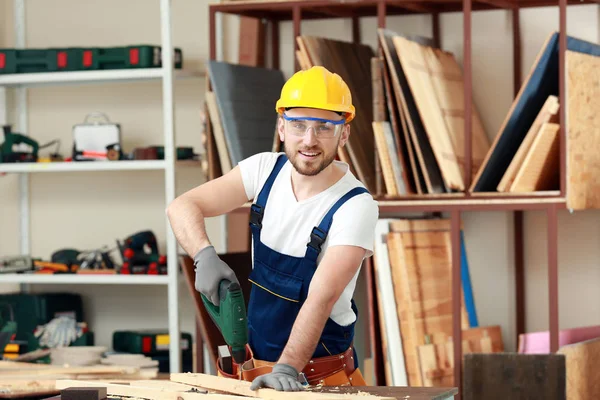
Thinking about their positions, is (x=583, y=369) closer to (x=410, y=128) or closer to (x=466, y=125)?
(x=466, y=125)

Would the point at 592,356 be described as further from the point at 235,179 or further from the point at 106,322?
the point at 106,322

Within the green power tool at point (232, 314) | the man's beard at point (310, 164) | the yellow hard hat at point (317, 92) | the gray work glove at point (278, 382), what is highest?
the yellow hard hat at point (317, 92)

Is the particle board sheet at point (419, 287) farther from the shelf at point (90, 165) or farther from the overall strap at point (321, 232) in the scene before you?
the overall strap at point (321, 232)

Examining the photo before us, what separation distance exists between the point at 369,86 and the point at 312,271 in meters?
1.81

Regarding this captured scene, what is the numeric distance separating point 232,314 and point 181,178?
252cm

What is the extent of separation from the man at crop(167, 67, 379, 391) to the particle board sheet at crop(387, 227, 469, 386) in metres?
1.21

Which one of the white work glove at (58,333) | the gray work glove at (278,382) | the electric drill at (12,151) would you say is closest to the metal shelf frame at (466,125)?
the electric drill at (12,151)

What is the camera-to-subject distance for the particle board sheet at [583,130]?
381 centimetres

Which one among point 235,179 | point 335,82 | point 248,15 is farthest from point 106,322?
point 335,82

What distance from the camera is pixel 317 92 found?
257 centimetres

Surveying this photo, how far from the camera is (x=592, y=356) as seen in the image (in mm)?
4027

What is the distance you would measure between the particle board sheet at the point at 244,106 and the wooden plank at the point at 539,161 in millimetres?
1078

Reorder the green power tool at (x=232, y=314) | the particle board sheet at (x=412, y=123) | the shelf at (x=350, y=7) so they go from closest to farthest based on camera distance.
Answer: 1. the green power tool at (x=232, y=314)
2. the particle board sheet at (x=412, y=123)
3. the shelf at (x=350, y=7)

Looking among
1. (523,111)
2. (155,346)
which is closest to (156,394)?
(523,111)
